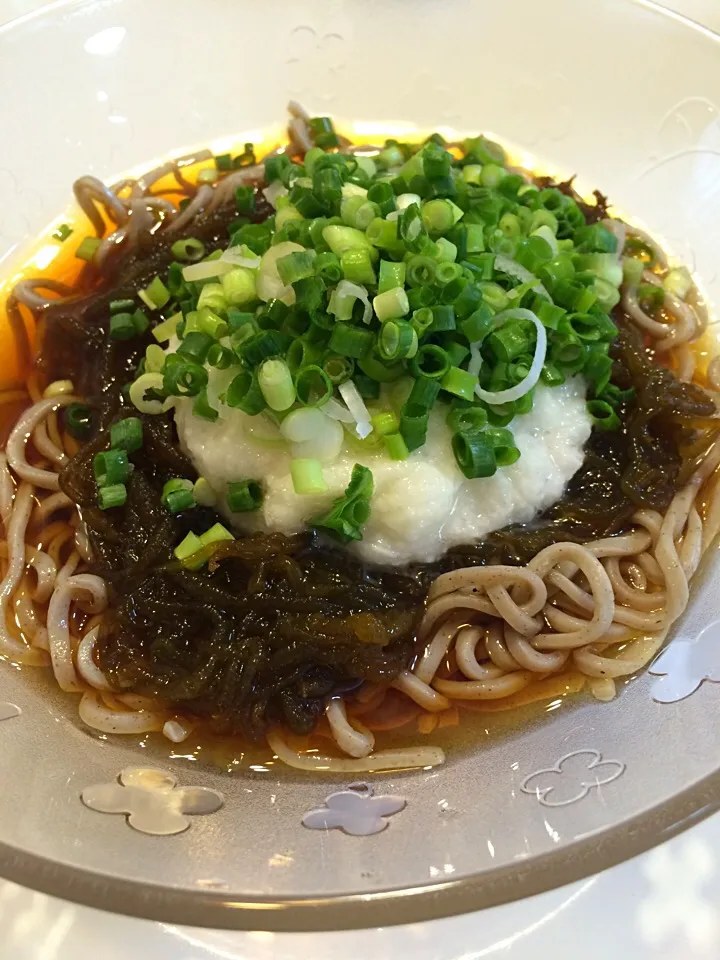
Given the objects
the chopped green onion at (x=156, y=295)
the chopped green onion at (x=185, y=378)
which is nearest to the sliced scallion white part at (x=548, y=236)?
the chopped green onion at (x=185, y=378)

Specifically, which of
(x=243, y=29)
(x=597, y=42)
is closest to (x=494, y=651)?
(x=597, y=42)

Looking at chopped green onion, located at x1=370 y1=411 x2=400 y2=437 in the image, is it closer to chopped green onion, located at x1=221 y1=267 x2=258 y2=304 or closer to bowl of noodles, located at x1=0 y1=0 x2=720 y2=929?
bowl of noodles, located at x1=0 y1=0 x2=720 y2=929

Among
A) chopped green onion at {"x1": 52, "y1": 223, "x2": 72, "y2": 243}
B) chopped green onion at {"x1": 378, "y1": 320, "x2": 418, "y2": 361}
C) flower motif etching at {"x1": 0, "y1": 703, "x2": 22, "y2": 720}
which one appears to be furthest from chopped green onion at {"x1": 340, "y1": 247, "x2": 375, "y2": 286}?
chopped green onion at {"x1": 52, "y1": 223, "x2": 72, "y2": 243}

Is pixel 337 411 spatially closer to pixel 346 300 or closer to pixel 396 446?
pixel 396 446

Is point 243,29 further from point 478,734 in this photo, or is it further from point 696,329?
point 478,734

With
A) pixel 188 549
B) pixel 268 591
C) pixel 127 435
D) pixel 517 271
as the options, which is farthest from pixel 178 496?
pixel 517 271

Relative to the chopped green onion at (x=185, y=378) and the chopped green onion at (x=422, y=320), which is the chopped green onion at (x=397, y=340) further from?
the chopped green onion at (x=185, y=378)

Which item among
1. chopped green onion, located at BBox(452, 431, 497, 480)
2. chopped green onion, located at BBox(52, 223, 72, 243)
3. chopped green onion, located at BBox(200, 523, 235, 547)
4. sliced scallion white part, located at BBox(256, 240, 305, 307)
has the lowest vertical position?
chopped green onion, located at BBox(52, 223, 72, 243)
